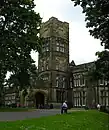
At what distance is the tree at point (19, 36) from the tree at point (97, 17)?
13.9m

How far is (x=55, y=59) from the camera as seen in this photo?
241ft

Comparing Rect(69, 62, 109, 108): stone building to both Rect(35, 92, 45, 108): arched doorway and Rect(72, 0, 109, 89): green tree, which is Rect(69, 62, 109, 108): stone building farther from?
Rect(72, 0, 109, 89): green tree

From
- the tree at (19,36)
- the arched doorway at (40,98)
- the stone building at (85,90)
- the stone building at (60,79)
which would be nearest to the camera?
the tree at (19,36)

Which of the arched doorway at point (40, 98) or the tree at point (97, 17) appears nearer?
the tree at point (97, 17)

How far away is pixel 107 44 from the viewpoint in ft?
83.0

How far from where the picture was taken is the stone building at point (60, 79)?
220 feet

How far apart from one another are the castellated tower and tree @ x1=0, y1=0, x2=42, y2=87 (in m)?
30.8

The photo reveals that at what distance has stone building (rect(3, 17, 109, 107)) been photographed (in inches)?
2640

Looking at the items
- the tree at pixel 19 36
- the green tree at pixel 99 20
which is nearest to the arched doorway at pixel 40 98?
the tree at pixel 19 36

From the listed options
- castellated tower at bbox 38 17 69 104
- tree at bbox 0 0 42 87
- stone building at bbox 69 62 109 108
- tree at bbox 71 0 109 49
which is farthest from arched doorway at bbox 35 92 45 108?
tree at bbox 71 0 109 49

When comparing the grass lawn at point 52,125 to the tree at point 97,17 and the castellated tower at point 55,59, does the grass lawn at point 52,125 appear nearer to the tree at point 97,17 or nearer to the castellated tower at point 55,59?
the tree at point 97,17

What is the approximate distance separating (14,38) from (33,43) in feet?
8.38

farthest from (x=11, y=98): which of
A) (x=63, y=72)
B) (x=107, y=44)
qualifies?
(x=107, y=44)

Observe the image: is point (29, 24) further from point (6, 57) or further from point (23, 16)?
point (6, 57)
